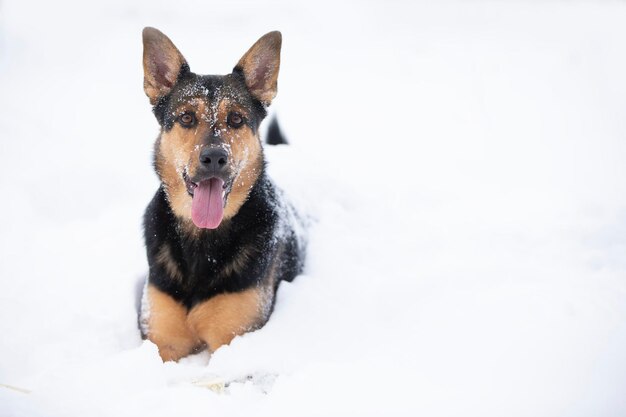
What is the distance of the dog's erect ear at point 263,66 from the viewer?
3873mm

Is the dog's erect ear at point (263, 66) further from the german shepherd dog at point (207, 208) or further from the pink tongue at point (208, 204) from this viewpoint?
the pink tongue at point (208, 204)

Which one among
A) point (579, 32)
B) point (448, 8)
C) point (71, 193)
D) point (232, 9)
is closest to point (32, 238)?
point (71, 193)

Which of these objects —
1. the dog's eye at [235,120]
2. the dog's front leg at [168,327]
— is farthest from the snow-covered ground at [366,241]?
the dog's eye at [235,120]

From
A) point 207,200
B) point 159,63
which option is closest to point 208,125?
point 207,200

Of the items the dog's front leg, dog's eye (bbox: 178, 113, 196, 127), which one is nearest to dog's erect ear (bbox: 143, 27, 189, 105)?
dog's eye (bbox: 178, 113, 196, 127)

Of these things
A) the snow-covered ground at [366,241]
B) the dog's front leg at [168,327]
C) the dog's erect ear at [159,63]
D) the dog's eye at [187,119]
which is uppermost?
the dog's erect ear at [159,63]

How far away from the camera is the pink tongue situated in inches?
136

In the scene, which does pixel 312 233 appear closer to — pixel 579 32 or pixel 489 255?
pixel 489 255

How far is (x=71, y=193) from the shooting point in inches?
229

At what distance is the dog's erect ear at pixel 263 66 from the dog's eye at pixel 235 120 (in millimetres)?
391

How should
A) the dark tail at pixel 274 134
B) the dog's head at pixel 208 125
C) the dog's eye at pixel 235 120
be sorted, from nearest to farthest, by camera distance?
the dog's head at pixel 208 125 < the dog's eye at pixel 235 120 < the dark tail at pixel 274 134

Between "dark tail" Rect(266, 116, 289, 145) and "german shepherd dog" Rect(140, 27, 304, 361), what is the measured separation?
2668 millimetres

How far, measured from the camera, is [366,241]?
5336 mm

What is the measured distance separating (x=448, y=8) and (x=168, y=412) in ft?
62.2
